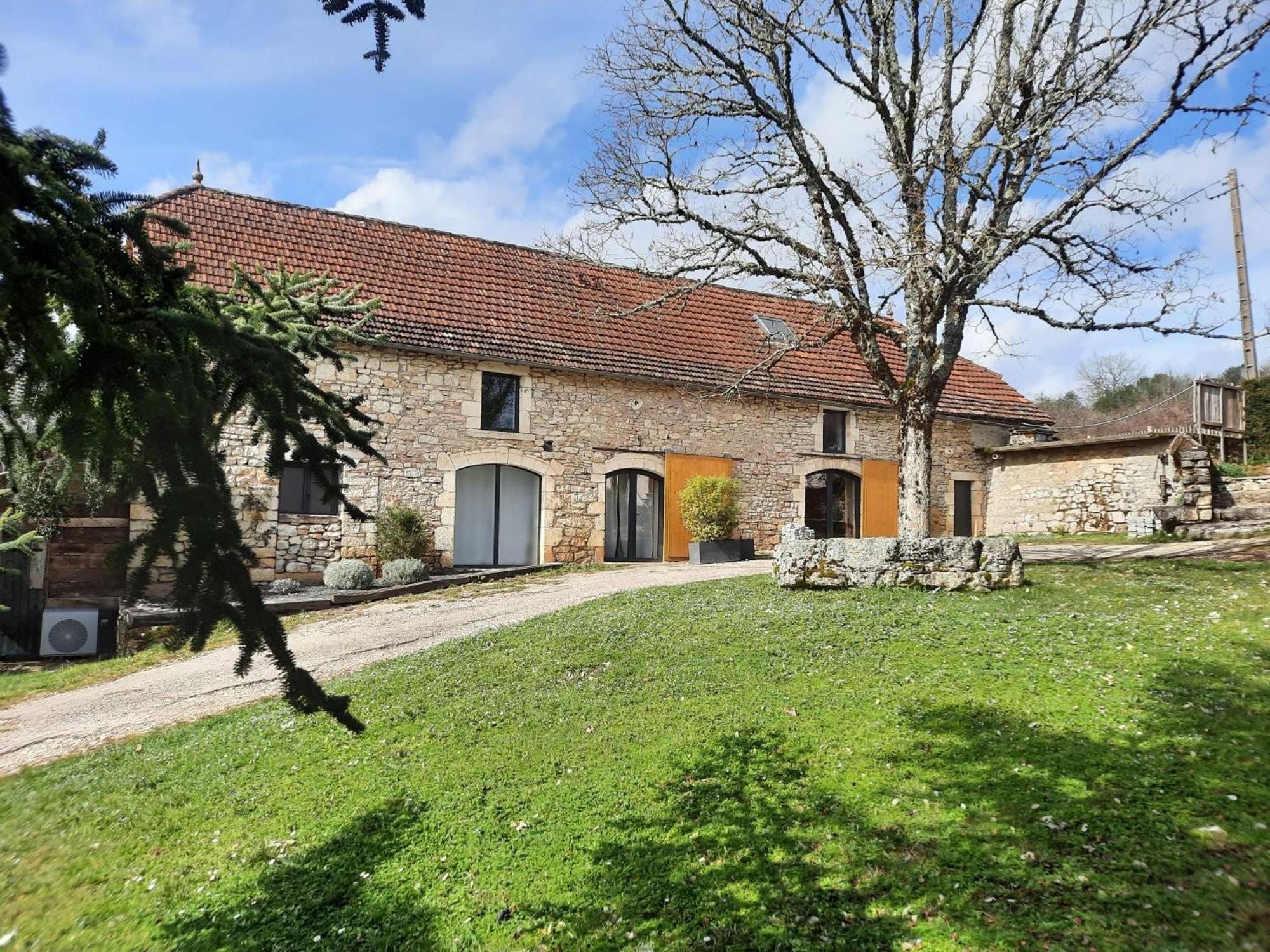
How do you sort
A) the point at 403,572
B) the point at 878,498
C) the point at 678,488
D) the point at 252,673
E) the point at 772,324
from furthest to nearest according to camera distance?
the point at 772,324 < the point at 878,498 < the point at 678,488 < the point at 403,572 < the point at 252,673

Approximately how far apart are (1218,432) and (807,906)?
58.2 feet

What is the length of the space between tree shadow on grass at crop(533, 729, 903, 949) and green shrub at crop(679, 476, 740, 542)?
10.3 metres

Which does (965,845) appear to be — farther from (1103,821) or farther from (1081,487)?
(1081,487)

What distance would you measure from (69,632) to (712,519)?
11.2 m

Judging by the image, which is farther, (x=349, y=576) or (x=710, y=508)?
(x=710, y=508)

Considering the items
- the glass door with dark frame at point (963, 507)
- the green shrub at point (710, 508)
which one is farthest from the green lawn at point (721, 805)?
the glass door with dark frame at point (963, 507)

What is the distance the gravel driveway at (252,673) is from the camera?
22.3 feet

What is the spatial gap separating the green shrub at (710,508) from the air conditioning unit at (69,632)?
34.5 ft

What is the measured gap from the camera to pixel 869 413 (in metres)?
18.2

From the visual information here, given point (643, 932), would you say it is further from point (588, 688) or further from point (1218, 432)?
point (1218, 432)

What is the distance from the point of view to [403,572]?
12.7 metres

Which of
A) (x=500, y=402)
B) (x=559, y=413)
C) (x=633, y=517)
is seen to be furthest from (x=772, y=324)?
(x=500, y=402)

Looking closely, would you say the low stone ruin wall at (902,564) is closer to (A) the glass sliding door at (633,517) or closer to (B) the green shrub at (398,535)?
(B) the green shrub at (398,535)

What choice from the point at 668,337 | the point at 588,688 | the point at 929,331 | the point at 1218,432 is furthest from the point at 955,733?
the point at 1218,432
